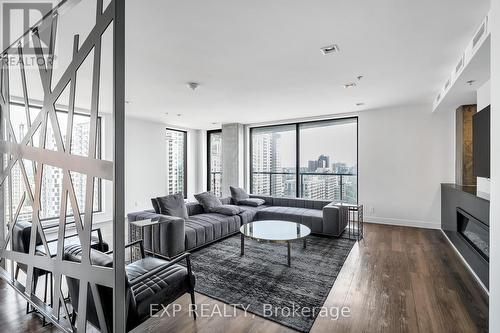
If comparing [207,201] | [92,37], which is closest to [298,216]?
[207,201]

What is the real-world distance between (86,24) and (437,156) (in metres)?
5.95

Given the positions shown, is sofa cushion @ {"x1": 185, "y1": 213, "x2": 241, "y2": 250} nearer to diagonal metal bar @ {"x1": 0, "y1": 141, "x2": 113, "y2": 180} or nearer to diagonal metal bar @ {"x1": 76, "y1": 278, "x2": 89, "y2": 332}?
diagonal metal bar @ {"x1": 76, "y1": 278, "x2": 89, "y2": 332}

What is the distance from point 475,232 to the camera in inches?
118

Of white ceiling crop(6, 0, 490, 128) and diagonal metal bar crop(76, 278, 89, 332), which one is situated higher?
white ceiling crop(6, 0, 490, 128)

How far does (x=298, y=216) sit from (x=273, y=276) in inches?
74.3

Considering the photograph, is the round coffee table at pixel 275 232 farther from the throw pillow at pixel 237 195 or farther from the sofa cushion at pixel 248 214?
the throw pillow at pixel 237 195

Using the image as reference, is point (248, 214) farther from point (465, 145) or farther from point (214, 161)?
point (465, 145)

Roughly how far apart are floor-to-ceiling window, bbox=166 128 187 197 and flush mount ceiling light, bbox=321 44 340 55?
5.78 meters

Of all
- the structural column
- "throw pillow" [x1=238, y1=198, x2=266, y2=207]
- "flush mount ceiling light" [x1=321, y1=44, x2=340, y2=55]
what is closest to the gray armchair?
"throw pillow" [x1=238, y1=198, x2=266, y2=207]

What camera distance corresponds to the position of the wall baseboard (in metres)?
4.86

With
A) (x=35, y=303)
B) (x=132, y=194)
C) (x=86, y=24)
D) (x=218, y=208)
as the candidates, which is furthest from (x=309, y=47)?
(x=132, y=194)

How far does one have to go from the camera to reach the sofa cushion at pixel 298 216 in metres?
4.40

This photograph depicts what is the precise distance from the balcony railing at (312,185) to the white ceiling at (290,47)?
2198mm

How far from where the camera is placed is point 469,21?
2.08m
